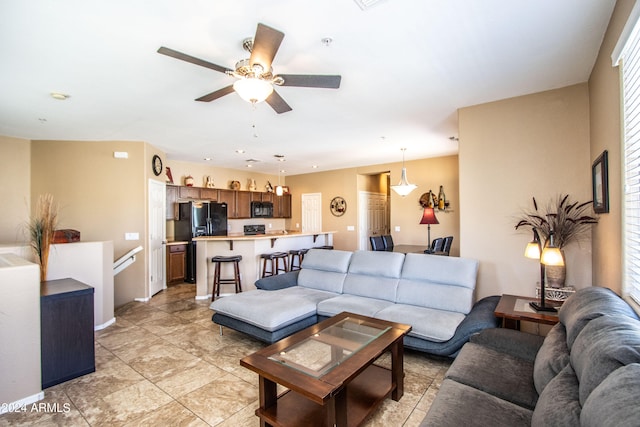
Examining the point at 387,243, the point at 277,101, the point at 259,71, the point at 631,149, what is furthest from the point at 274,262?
the point at 631,149

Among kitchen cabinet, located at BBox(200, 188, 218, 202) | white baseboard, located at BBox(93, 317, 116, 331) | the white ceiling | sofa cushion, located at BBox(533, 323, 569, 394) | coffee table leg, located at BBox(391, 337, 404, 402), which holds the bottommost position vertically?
white baseboard, located at BBox(93, 317, 116, 331)

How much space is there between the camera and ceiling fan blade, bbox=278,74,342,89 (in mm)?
2139

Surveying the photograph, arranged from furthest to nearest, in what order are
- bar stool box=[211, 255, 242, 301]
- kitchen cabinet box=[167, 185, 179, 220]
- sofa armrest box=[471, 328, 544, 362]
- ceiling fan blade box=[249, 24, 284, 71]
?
kitchen cabinet box=[167, 185, 179, 220] < bar stool box=[211, 255, 242, 301] < sofa armrest box=[471, 328, 544, 362] < ceiling fan blade box=[249, 24, 284, 71]

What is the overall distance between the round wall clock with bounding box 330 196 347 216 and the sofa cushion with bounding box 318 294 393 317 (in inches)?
177

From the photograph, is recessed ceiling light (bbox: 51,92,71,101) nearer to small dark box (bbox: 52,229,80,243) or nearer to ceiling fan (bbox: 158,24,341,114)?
small dark box (bbox: 52,229,80,243)

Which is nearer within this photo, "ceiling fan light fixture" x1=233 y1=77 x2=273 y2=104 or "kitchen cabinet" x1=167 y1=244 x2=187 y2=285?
"ceiling fan light fixture" x1=233 y1=77 x2=273 y2=104

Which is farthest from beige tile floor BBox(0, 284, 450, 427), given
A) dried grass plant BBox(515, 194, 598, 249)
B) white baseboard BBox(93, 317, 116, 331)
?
dried grass plant BBox(515, 194, 598, 249)

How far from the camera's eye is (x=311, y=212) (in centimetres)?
845

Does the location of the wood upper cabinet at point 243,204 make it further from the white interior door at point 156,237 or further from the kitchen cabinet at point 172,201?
the white interior door at point 156,237

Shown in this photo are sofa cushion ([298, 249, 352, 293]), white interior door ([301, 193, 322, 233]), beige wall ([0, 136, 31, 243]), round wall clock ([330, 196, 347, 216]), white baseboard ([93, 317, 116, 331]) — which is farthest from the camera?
white interior door ([301, 193, 322, 233])

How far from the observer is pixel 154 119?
382 cm

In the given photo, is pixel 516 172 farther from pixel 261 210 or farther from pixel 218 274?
pixel 261 210

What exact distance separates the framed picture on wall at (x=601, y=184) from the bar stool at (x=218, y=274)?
4.52 meters

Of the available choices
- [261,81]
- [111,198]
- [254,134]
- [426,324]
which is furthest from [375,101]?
[111,198]
